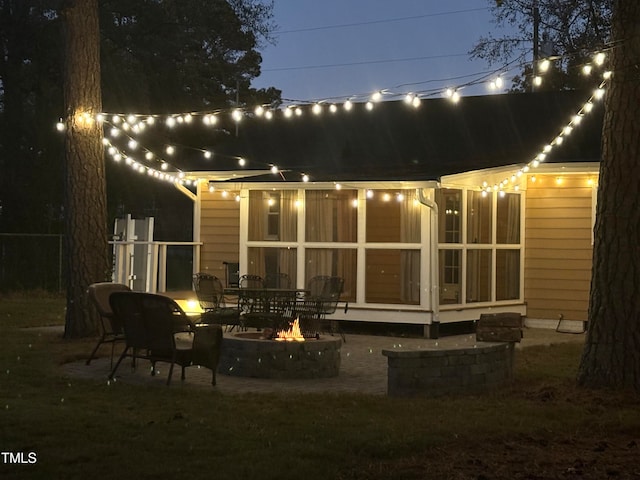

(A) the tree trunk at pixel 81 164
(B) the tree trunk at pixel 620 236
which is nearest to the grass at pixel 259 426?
(B) the tree trunk at pixel 620 236

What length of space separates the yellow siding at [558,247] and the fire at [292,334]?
5.87 metres

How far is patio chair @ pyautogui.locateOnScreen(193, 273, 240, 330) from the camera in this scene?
12.2m

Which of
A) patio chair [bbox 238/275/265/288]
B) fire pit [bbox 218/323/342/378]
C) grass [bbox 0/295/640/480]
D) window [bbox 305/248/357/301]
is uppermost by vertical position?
window [bbox 305/248/357/301]

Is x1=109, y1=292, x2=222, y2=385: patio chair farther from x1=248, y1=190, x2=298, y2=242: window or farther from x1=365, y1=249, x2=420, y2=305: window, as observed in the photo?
x1=248, y1=190, x2=298, y2=242: window

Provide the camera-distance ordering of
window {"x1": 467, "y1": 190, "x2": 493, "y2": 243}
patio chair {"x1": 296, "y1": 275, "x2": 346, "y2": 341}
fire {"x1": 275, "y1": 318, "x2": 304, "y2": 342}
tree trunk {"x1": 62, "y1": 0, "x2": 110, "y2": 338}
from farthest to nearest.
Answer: window {"x1": 467, "y1": 190, "x2": 493, "y2": 243}, tree trunk {"x1": 62, "y1": 0, "x2": 110, "y2": 338}, patio chair {"x1": 296, "y1": 275, "x2": 346, "y2": 341}, fire {"x1": 275, "y1": 318, "x2": 304, "y2": 342}

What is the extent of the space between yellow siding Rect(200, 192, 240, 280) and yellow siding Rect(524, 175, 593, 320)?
4.83 m

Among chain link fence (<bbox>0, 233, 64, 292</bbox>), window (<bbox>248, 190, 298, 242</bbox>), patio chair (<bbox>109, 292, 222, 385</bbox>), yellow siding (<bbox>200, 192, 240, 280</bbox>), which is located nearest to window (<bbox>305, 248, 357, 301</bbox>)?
Answer: window (<bbox>248, 190, 298, 242</bbox>)

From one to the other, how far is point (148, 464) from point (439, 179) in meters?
8.03

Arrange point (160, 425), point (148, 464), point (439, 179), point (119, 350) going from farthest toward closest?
point (439, 179) → point (119, 350) → point (160, 425) → point (148, 464)

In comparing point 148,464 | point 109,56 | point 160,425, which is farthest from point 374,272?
point 109,56

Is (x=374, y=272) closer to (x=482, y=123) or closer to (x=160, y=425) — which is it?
(x=482, y=123)

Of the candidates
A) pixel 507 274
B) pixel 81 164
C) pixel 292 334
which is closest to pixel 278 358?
pixel 292 334

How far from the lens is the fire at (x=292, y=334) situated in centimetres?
966

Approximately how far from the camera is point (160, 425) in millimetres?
6516
